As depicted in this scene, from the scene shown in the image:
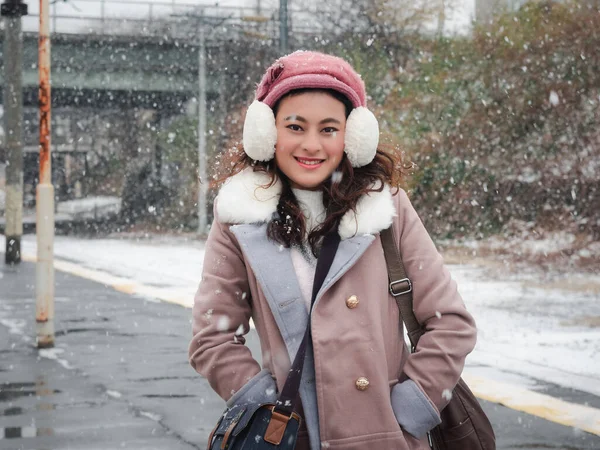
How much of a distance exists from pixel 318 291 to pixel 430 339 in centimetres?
30

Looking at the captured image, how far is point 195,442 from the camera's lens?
5691 mm

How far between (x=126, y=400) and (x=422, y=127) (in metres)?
14.8

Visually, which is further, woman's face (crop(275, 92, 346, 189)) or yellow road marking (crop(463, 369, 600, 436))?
yellow road marking (crop(463, 369, 600, 436))

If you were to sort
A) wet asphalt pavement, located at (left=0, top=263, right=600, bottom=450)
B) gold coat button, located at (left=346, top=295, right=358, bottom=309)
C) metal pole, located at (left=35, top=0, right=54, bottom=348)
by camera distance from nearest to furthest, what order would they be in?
gold coat button, located at (left=346, top=295, right=358, bottom=309), wet asphalt pavement, located at (left=0, top=263, right=600, bottom=450), metal pole, located at (left=35, top=0, right=54, bottom=348)

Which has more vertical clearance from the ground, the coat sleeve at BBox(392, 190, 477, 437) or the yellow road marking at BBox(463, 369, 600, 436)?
the coat sleeve at BBox(392, 190, 477, 437)

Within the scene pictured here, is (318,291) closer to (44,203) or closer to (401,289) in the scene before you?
(401,289)

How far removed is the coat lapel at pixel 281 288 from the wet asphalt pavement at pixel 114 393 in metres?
3.19

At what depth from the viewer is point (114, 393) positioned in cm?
705

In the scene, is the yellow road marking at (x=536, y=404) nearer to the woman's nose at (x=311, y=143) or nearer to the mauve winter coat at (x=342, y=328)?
the mauve winter coat at (x=342, y=328)

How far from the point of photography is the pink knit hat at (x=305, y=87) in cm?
270

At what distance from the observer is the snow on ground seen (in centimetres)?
772

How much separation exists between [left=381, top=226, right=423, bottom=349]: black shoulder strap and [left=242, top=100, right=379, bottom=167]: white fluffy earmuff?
0.25m

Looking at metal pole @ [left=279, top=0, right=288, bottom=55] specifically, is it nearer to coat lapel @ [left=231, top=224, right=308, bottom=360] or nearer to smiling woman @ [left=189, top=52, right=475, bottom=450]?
smiling woman @ [left=189, top=52, right=475, bottom=450]

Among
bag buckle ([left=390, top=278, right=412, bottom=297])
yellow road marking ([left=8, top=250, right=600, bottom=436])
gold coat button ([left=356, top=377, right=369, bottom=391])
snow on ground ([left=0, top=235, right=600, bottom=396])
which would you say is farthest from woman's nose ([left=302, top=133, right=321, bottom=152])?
snow on ground ([left=0, top=235, right=600, bottom=396])
